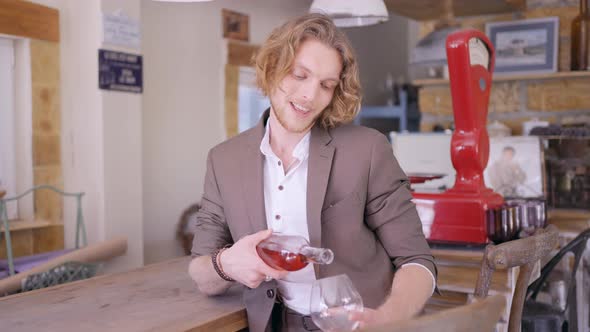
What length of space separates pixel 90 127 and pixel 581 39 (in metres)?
2.85

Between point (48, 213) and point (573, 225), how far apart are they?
278 cm

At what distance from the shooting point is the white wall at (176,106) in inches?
175

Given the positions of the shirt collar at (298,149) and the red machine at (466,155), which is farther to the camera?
the red machine at (466,155)

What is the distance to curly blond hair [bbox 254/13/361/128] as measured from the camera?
153cm

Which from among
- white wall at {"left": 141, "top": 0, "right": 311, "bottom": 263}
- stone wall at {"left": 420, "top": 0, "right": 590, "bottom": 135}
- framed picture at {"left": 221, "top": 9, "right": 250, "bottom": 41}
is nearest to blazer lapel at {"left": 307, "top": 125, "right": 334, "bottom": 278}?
stone wall at {"left": 420, "top": 0, "right": 590, "bottom": 135}

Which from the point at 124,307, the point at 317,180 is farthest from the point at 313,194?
the point at 124,307

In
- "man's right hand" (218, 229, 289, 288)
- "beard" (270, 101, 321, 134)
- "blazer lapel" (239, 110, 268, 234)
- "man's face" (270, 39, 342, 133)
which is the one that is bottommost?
"man's right hand" (218, 229, 289, 288)

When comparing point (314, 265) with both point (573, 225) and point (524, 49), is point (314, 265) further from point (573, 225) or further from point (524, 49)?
point (524, 49)

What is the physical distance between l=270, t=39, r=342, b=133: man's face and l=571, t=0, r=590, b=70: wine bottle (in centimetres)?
257

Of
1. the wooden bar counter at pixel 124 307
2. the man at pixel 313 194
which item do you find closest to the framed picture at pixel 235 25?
the wooden bar counter at pixel 124 307

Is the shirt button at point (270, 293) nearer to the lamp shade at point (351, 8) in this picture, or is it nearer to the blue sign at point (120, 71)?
the lamp shade at point (351, 8)

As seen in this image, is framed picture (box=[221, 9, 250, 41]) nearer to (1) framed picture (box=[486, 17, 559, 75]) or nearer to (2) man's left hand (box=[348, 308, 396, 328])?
(1) framed picture (box=[486, 17, 559, 75])

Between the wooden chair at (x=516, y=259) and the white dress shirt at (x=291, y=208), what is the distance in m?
0.44

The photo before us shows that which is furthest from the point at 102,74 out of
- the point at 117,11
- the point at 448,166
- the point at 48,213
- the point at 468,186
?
the point at 468,186
